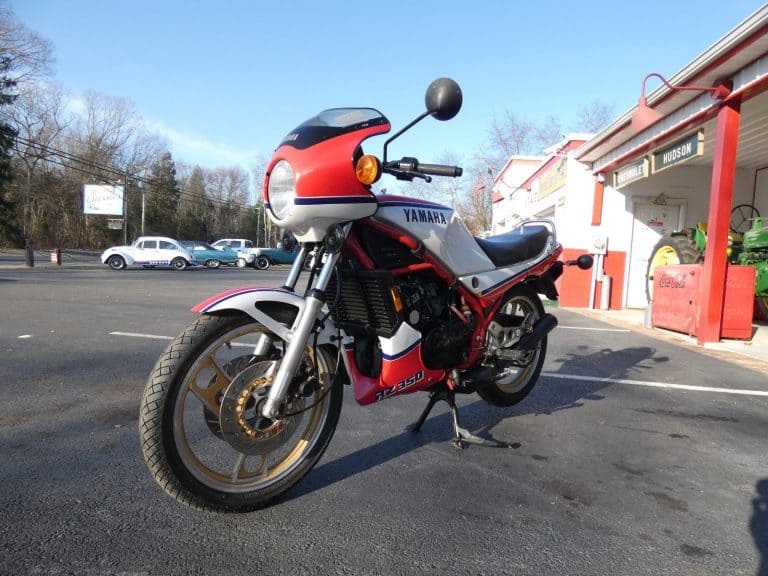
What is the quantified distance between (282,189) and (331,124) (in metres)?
0.37

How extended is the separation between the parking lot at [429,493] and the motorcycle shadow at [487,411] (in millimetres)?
17

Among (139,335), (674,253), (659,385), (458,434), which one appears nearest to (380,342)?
(458,434)

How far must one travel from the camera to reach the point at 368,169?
2.28 m

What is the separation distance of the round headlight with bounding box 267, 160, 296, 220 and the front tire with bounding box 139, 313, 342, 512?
0.49 m

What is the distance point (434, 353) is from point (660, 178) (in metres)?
12.1

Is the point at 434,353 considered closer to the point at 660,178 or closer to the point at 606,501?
the point at 606,501

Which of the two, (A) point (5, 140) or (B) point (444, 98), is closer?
(B) point (444, 98)

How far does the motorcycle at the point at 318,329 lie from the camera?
213 centimetres

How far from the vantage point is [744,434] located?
361 centimetres

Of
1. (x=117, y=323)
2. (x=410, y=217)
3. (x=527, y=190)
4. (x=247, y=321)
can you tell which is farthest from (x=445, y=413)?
(x=527, y=190)

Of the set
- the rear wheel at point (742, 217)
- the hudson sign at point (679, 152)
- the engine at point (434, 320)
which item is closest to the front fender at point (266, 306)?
the engine at point (434, 320)

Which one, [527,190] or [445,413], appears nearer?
[445,413]

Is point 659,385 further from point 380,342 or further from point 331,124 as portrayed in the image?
point 331,124

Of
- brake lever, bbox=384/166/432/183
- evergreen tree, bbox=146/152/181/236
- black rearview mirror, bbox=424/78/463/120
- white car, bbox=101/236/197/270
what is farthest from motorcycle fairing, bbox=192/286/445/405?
evergreen tree, bbox=146/152/181/236
